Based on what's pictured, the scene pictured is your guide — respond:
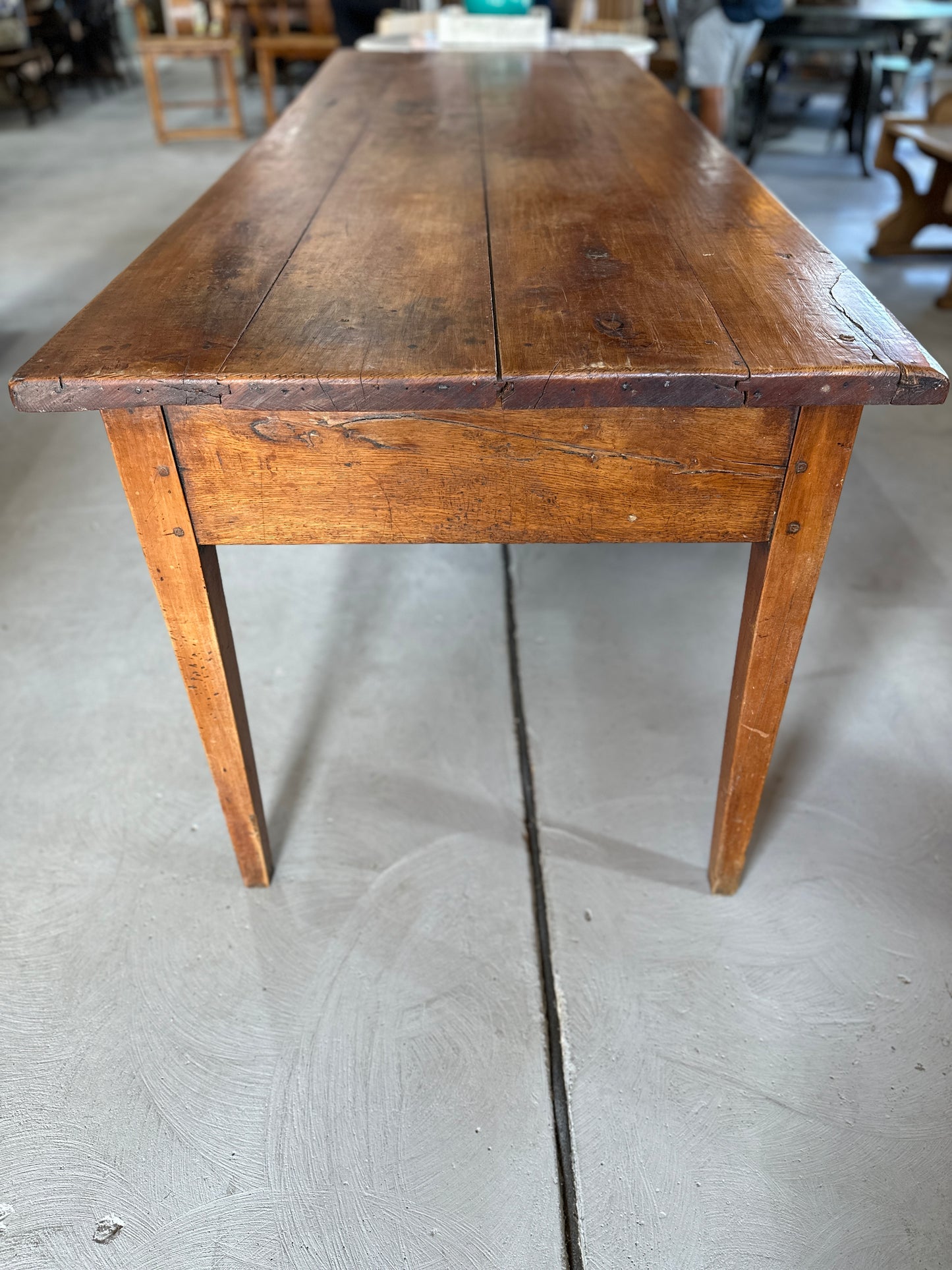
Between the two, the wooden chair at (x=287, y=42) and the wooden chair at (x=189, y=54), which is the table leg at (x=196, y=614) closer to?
the wooden chair at (x=287, y=42)

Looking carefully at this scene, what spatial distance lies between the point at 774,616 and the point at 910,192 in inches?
123

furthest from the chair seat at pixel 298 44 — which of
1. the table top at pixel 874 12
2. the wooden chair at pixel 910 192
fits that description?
the wooden chair at pixel 910 192

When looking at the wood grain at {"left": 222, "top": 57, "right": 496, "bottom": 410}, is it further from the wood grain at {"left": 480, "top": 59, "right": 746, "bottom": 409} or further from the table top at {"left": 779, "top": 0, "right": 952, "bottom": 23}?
the table top at {"left": 779, "top": 0, "right": 952, "bottom": 23}

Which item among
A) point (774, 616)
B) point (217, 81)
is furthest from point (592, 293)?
point (217, 81)

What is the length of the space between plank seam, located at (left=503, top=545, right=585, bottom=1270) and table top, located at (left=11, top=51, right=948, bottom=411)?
690 millimetres

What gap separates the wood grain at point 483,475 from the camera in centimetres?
84

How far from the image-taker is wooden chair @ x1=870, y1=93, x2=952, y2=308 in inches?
130

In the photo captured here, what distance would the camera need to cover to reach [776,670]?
Answer: 40.0 inches

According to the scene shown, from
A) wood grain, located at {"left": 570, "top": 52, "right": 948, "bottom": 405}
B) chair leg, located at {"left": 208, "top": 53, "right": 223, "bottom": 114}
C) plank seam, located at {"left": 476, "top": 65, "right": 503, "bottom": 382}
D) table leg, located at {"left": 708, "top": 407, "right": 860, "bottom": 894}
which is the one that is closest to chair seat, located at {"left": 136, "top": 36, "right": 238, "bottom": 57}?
chair leg, located at {"left": 208, "top": 53, "right": 223, "bottom": 114}

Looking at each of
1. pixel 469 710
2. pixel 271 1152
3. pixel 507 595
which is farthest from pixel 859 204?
pixel 271 1152

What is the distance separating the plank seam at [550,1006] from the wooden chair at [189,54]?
15.7 ft

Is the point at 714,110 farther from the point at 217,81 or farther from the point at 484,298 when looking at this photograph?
the point at 217,81

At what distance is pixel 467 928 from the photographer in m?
1.18

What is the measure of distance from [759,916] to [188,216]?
1.17 meters
